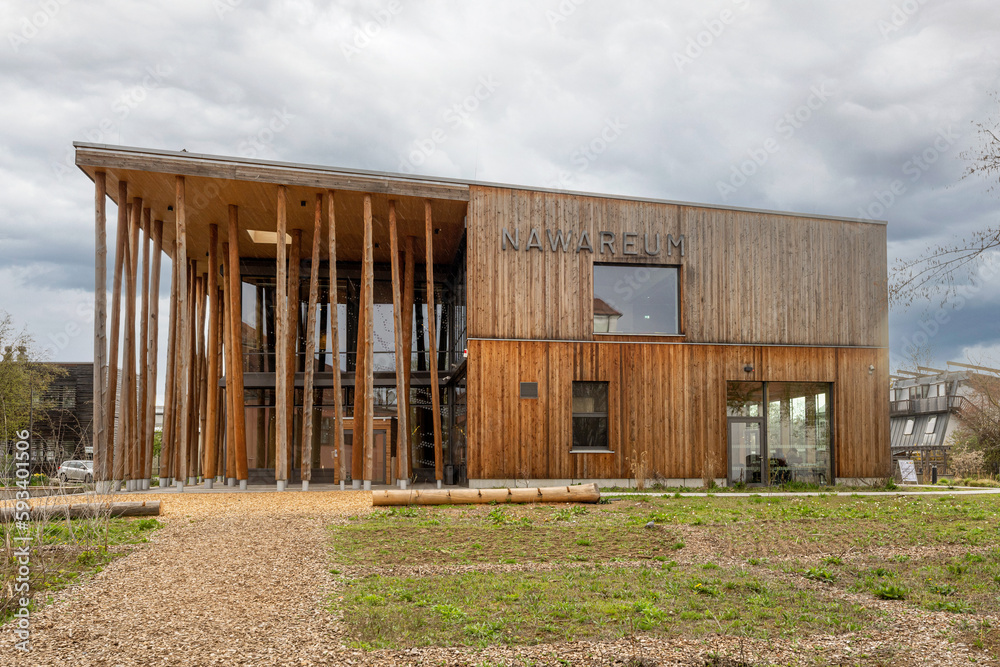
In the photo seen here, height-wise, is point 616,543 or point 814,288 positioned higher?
point 814,288

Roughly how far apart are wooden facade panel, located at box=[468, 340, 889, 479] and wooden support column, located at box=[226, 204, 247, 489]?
5.45 meters

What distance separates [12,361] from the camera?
29.8 metres

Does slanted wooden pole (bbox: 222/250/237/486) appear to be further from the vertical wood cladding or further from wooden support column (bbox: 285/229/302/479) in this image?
the vertical wood cladding

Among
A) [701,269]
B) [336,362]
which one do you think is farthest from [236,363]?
[701,269]

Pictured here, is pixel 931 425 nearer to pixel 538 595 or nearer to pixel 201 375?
pixel 201 375

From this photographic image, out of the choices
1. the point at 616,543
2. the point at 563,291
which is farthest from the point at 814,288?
the point at 616,543

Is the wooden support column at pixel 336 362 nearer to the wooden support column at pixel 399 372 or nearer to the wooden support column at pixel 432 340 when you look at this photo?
the wooden support column at pixel 399 372

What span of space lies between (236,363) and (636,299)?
1005 centimetres

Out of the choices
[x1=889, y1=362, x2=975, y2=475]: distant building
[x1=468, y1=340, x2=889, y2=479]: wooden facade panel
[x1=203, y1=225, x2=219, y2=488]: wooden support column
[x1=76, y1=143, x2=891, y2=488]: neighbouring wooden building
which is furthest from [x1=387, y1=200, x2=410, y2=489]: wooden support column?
[x1=889, y1=362, x2=975, y2=475]: distant building

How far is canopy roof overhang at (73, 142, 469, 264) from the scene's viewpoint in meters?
16.7

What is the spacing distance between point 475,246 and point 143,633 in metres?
13.4

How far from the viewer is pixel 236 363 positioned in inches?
713

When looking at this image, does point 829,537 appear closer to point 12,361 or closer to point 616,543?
point 616,543

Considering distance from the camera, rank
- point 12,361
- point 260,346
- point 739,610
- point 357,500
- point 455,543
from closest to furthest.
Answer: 1. point 739,610
2. point 455,543
3. point 357,500
4. point 260,346
5. point 12,361
